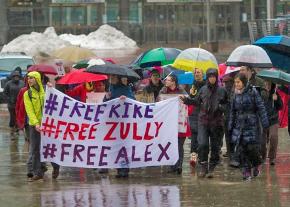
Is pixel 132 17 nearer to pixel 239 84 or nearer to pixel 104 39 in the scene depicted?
pixel 104 39

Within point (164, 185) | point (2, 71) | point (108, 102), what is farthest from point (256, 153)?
point (2, 71)

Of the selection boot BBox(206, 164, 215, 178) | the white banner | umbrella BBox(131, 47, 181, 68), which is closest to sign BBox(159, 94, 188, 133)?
the white banner

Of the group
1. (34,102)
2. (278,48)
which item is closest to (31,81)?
(34,102)

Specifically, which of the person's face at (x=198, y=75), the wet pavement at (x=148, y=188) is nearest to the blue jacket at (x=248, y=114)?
the wet pavement at (x=148, y=188)

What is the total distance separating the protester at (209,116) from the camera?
523 inches

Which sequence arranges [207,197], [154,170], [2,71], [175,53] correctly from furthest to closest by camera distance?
[2,71] < [175,53] < [154,170] < [207,197]

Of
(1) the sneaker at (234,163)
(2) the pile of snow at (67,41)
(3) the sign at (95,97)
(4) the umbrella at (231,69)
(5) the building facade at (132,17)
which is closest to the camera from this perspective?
(1) the sneaker at (234,163)

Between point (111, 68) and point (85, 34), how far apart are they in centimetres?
4593

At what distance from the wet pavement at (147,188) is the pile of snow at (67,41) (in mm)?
36476

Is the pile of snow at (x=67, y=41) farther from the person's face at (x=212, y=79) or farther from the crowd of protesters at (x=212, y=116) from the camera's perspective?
the person's face at (x=212, y=79)

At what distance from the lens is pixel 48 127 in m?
13.4

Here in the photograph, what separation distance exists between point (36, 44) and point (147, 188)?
39812mm

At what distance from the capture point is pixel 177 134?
1377 centimetres

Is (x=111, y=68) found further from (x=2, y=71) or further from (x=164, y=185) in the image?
(x=2, y=71)
